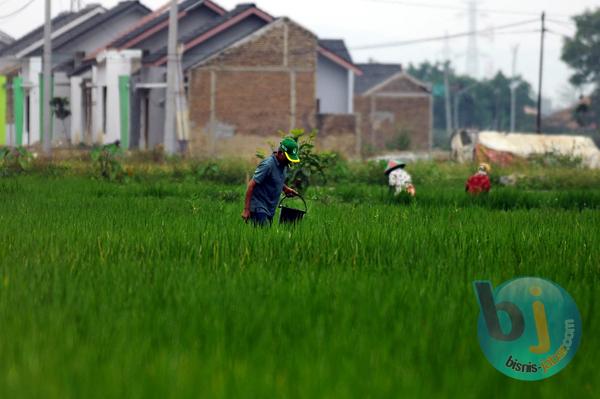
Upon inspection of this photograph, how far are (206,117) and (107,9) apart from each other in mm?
13279

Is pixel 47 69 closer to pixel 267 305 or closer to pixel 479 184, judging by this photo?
pixel 479 184

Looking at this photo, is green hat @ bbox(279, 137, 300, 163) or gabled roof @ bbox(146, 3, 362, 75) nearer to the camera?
green hat @ bbox(279, 137, 300, 163)

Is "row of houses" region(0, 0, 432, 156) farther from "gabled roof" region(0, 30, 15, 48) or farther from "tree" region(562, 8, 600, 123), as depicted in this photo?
"tree" region(562, 8, 600, 123)

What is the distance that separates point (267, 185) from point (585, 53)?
69029 mm

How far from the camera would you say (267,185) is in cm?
1110

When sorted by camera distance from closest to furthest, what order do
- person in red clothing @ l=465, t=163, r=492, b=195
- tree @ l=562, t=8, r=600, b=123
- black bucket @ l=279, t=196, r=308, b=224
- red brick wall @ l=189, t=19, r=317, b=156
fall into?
black bucket @ l=279, t=196, r=308, b=224 < person in red clothing @ l=465, t=163, r=492, b=195 < red brick wall @ l=189, t=19, r=317, b=156 < tree @ l=562, t=8, r=600, b=123

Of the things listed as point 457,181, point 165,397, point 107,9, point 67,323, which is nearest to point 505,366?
point 165,397

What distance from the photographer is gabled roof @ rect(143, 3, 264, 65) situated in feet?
128

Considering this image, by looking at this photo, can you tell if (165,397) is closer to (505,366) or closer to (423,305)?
(505,366)

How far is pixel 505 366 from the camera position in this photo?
4.80 meters

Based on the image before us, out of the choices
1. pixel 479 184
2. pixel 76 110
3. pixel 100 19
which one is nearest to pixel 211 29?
pixel 100 19

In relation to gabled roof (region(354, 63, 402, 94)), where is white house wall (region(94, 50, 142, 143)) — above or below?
below

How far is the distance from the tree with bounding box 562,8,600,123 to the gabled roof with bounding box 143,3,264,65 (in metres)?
41.8

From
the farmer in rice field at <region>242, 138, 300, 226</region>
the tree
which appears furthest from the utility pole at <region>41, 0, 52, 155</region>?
the tree
